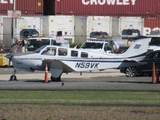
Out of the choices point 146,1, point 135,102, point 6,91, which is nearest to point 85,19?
point 146,1

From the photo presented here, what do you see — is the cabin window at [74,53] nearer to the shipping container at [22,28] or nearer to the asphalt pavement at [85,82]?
the asphalt pavement at [85,82]

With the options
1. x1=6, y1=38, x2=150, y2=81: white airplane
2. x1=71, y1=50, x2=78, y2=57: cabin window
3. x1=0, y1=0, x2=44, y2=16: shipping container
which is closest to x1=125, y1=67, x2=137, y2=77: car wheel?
x1=6, y1=38, x2=150, y2=81: white airplane

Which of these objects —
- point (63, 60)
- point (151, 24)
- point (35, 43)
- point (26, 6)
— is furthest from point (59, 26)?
point (63, 60)

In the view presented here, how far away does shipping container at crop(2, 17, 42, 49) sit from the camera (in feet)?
163

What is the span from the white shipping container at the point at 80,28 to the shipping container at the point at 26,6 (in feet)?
13.5

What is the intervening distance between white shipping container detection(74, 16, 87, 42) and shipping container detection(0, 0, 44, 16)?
13.5 ft

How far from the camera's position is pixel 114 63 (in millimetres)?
24672

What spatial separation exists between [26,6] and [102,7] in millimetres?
8325

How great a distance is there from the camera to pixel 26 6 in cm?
5644

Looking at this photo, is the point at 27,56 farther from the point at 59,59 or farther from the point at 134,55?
the point at 134,55

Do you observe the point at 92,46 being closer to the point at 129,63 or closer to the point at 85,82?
the point at 129,63

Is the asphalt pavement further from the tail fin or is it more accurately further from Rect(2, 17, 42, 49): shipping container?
Rect(2, 17, 42, 49): shipping container

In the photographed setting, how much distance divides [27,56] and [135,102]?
32.7 ft

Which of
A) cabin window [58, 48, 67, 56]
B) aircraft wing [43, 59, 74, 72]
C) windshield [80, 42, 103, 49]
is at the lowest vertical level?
aircraft wing [43, 59, 74, 72]
